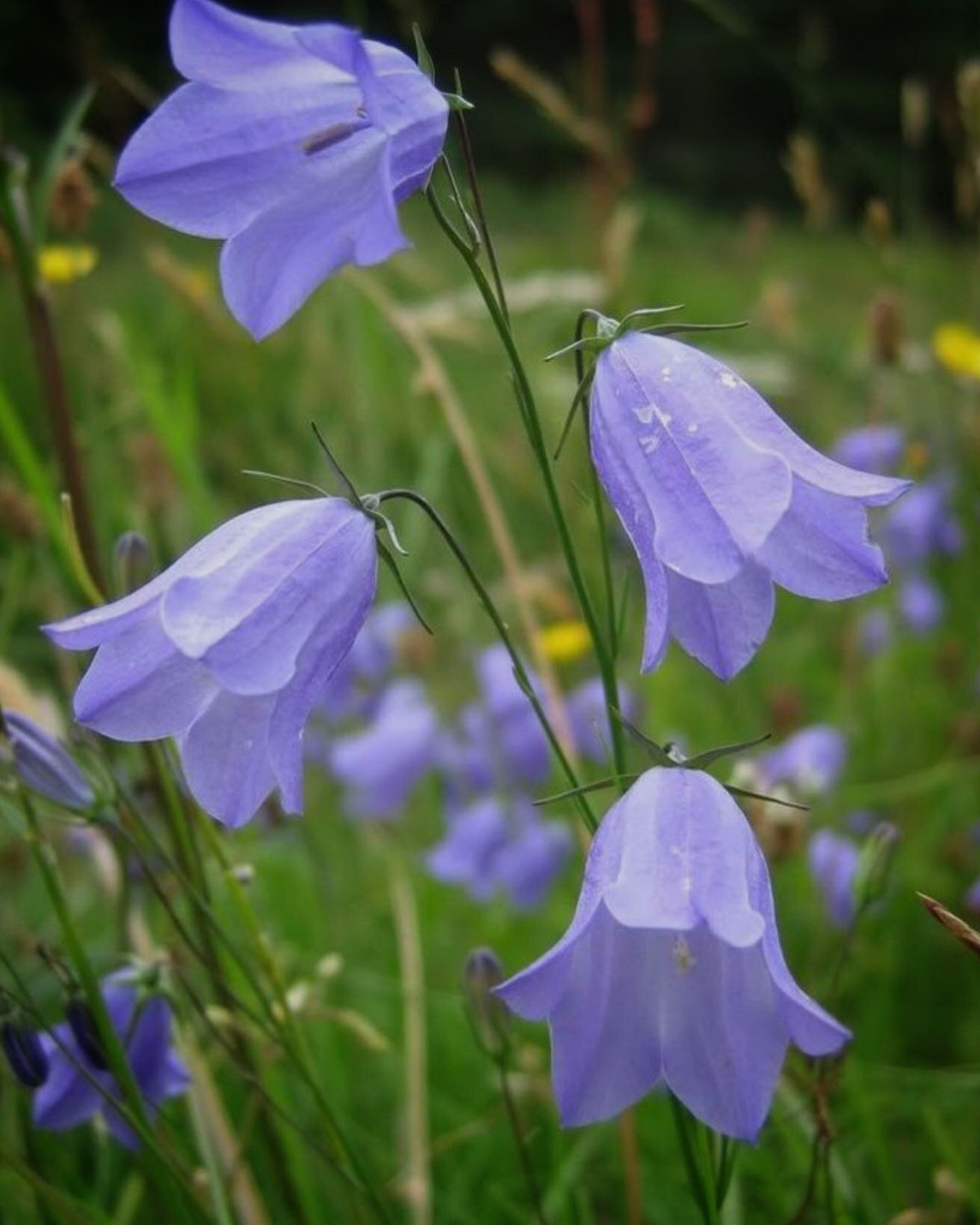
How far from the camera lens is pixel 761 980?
30.5 inches

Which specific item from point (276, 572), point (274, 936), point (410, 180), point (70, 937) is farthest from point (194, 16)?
point (274, 936)

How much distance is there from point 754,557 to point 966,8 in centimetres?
1502

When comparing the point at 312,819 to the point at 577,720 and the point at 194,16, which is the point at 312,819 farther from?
the point at 194,16

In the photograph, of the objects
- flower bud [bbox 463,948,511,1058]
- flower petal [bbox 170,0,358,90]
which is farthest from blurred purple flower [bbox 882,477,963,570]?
flower petal [bbox 170,0,358,90]

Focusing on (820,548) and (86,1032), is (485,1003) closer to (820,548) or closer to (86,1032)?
(86,1032)

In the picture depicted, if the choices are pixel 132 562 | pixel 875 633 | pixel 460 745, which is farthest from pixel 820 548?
pixel 875 633

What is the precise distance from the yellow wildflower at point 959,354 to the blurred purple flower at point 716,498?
2.11m

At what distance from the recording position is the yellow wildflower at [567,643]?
243 centimetres

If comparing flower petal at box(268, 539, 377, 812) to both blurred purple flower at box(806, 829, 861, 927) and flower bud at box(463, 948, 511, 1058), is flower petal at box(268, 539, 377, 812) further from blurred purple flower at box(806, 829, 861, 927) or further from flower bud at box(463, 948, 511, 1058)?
blurred purple flower at box(806, 829, 861, 927)

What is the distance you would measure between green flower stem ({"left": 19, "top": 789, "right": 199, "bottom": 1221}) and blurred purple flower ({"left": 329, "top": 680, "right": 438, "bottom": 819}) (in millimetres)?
1225

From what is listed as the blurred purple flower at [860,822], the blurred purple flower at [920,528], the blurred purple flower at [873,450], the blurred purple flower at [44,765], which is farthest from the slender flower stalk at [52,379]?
the blurred purple flower at [920,528]

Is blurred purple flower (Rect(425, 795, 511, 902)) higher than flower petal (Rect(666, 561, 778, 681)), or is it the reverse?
flower petal (Rect(666, 561, 778, 681))

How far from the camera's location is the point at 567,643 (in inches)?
96.2

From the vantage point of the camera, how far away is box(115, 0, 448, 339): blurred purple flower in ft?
2.40
